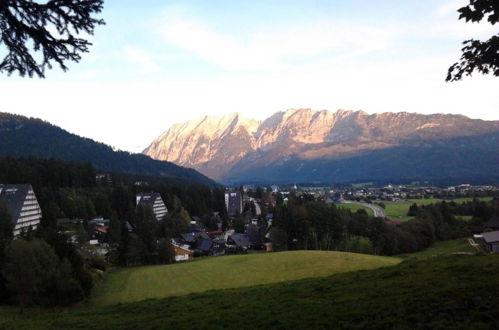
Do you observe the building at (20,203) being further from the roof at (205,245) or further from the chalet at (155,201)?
the chalet at (155,201)

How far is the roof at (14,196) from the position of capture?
3071 inches

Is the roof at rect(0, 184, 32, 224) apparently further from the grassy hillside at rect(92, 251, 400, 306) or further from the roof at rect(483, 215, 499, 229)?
the roof at rect(483, 215, 499, 229)

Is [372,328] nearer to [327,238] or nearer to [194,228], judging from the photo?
[327,238]

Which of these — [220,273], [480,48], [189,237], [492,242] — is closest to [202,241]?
[189,237]

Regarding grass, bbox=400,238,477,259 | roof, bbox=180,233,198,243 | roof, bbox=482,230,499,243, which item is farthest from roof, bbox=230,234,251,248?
roof, bbox=482,230,499,243

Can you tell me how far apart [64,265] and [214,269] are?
20.6 m

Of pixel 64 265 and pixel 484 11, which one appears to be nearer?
pixel 484 11

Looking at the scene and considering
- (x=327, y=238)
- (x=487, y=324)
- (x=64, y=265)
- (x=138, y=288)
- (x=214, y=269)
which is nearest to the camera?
(x=487, y=324)

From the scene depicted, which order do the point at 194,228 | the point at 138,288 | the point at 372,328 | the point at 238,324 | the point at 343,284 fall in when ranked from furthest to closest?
the point at 194,228, the point at 138,288, the point at 343,284, the point at 238,324, the point at 372,328

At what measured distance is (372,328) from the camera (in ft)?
38.9

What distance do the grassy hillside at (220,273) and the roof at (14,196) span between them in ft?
108

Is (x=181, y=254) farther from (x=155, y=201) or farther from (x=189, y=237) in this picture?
(x=155, y=201)

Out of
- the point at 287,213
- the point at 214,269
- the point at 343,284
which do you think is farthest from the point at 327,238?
the point at 343,284

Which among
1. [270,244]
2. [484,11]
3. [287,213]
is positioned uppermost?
[484,11]
